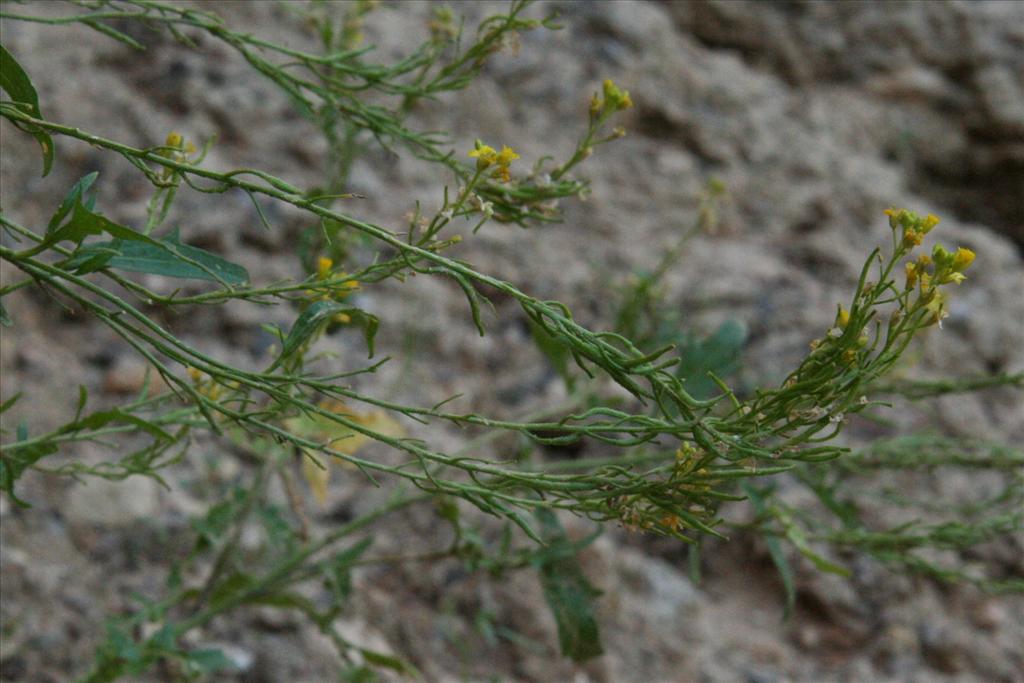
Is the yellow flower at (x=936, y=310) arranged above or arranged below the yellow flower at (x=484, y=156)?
below

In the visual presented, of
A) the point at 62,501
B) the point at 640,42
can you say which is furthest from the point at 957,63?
the point at 62,501

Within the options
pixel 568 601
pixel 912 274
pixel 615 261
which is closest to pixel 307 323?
pixel 912 274

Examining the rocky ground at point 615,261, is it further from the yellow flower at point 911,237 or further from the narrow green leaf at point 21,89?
the yellow flower at point 911,237

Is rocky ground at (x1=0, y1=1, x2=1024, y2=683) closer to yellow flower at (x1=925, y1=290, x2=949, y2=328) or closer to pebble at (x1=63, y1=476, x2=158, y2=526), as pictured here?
pebble at (x1=63, y1=476, x2=158, y2=526)

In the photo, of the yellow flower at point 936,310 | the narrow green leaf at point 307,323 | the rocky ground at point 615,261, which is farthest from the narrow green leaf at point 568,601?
the yellow flower at point 936,310

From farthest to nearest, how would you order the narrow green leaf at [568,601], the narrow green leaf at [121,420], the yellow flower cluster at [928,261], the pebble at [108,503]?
the pebble at [108,503], the narrow green leaf at [568,601], the narrow green leaf at [121,420], the yellow flower cluster at [928,261]

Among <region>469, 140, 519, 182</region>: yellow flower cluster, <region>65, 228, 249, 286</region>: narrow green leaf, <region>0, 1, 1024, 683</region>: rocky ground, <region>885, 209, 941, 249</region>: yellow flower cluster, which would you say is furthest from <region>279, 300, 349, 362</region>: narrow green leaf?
<region>0, 1, 1024, 683</region>: rocky ground
